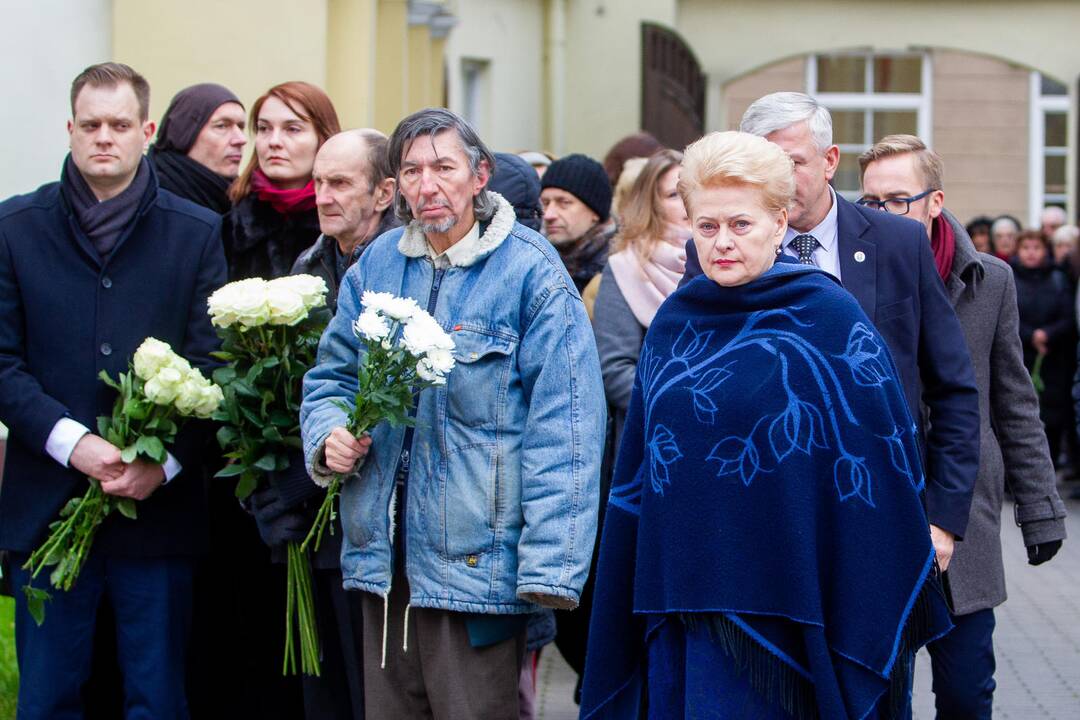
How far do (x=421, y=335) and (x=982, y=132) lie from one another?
2185 centimetres

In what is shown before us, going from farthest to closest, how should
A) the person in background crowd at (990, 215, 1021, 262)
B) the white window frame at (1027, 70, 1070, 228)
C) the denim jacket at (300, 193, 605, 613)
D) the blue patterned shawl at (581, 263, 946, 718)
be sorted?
the white window frame at (1027, 70, 1070, 228), the person in background crowd at (990, 215, 1021, 262), the denim jacket at (300, 193, 605, 613), the blue patterned shawl at (581, 263, 946, 718)

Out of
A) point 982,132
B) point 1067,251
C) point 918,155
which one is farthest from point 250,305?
point 982,132

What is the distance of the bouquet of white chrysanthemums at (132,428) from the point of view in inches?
201

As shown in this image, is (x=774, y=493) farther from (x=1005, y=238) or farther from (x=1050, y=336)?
(x=1005, y=238)

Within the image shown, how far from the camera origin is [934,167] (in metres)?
5.51

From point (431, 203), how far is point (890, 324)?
1234mm

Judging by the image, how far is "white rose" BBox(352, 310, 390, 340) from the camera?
4.59m

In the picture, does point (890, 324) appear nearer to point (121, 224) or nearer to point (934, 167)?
point (934, 167)

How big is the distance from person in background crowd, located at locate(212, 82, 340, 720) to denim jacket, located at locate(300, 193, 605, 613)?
45.2 inches

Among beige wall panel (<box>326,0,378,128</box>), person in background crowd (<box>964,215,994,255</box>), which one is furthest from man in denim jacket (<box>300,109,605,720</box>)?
person in background crowd (<box>964,215,994,255</box>)

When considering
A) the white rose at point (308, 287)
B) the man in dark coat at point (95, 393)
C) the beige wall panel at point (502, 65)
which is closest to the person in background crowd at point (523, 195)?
the white rose at point (308, 287)

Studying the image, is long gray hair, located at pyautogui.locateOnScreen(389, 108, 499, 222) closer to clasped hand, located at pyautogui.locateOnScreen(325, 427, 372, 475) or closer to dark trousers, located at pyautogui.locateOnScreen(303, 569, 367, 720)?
clasped hand, located at pyautogui.locateOnScreen(325, 427, 372, 475)

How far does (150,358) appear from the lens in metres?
5.12

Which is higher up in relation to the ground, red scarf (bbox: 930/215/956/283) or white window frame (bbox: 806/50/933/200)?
white window frame (bbox: 806/50/933/200)
